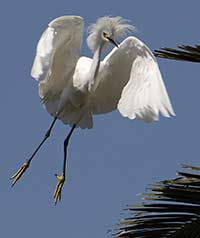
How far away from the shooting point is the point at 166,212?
16.5ft

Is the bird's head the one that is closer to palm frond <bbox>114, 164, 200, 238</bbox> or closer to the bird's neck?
the bird's neck

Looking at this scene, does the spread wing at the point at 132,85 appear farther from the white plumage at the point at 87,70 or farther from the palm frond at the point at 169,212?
the palm frond at the point at 169,212

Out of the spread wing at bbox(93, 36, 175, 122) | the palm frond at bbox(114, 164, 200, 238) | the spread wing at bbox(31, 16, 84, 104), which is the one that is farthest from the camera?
the spread wing at bbox(31, 16, 84, 104)

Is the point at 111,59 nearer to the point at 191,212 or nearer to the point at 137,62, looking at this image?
the point at 137,62

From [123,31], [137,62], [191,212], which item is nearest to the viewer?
[191,212]

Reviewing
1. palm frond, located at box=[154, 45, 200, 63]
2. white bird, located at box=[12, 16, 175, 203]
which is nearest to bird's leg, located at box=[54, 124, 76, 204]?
white bird, located at box=[12, 16, 175, 203]

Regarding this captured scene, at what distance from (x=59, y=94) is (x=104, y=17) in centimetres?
116

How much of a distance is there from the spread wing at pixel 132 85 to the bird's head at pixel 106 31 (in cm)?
20

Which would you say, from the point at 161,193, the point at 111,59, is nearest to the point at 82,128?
the point at 111,59

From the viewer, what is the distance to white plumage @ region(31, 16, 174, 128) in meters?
8.84

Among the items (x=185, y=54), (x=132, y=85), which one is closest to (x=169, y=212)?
(x=185, y=54)

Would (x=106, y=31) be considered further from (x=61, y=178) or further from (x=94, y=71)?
(x=61, y=178)

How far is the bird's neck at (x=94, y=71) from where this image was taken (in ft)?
32.1

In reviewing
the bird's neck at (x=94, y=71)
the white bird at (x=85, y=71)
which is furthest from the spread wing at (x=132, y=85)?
the bird's neck at (x=94, y=71)
